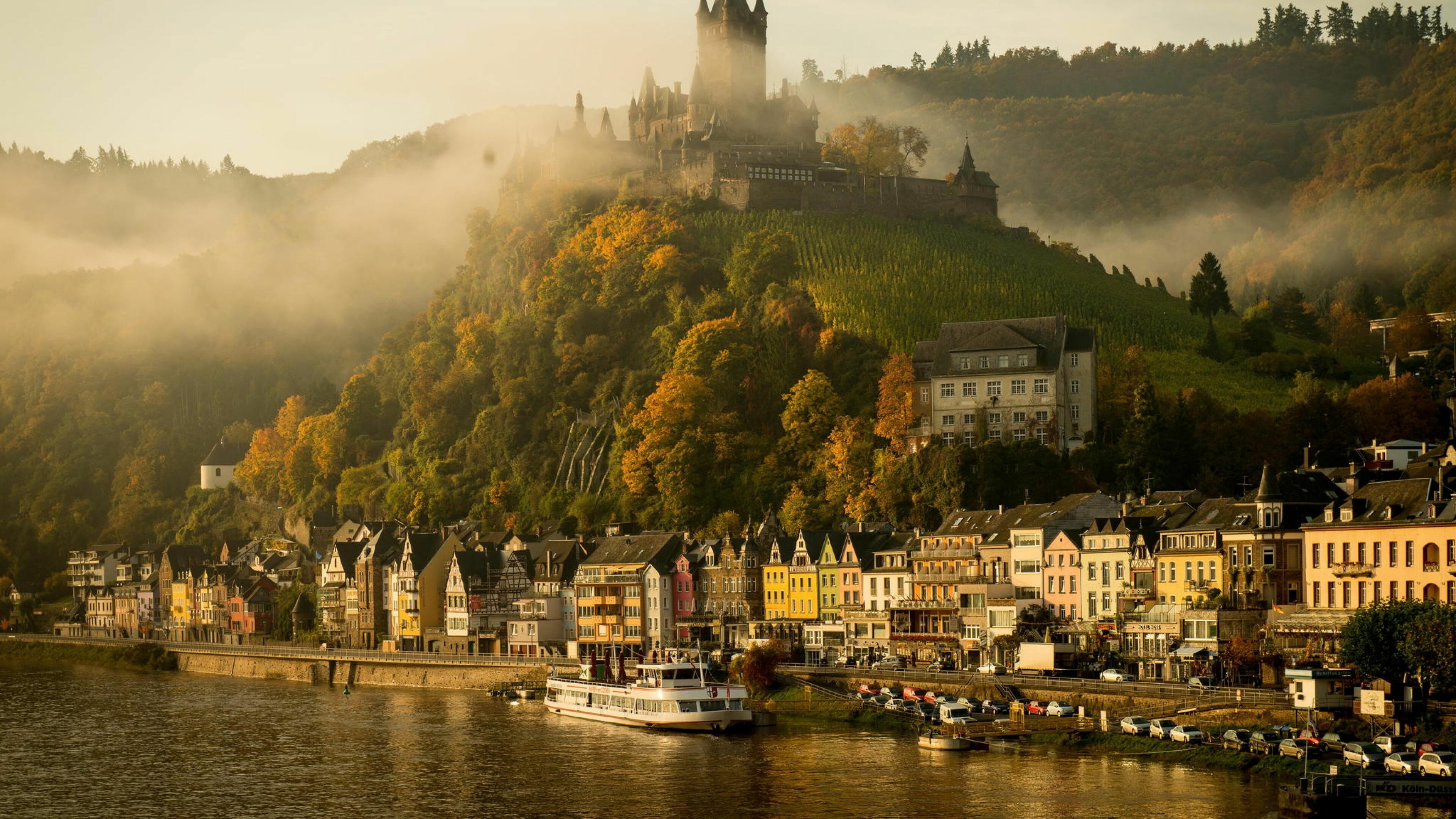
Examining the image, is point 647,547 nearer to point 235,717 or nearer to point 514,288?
point 235,717

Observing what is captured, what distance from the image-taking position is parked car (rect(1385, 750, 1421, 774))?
181 feet

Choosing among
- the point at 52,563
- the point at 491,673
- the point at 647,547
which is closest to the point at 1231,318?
the point at 647,547

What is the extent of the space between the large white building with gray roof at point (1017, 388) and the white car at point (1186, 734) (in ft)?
131

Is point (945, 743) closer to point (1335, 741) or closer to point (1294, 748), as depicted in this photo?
point (1294, 748)

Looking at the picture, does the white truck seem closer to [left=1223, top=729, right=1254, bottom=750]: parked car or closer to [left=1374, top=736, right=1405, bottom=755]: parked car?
[left=1223, top=729, right=1254, bottom=750]: parked car

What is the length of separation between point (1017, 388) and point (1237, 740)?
4554 centimetres

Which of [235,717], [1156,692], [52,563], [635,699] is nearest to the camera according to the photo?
[1156,692]

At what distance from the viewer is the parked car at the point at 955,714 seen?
234 ft

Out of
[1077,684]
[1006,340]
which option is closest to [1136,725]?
[1077,684]

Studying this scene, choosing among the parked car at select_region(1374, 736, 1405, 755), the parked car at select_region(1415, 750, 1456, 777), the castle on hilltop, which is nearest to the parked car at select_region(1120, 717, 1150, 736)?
the parked car at select_region(1374, 736, 1405, 755)

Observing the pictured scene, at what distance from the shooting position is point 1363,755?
2215 inches

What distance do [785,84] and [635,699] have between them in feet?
340

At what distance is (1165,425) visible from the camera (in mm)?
96812

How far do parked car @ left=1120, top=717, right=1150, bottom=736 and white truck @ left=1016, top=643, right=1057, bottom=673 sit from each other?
11.3 metres
